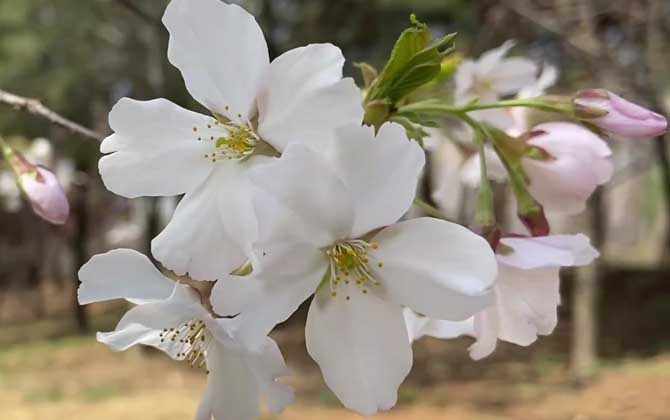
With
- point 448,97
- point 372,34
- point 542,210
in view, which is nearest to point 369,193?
point 542,210

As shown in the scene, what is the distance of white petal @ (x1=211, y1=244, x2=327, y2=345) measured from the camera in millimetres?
287

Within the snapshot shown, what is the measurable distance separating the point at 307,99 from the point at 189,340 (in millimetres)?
133

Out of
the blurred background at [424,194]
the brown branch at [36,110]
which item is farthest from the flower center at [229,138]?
the blurred background at [424,194]

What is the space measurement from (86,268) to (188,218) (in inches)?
2.0

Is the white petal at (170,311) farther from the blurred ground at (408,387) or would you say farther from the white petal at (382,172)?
the blurred ground at (408,387)

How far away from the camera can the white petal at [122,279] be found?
0.33m

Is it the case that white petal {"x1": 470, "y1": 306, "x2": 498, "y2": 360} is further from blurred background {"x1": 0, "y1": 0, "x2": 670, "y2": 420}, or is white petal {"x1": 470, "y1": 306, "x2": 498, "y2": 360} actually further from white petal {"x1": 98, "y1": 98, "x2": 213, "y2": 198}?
blurred background {"x1": 0, "y1": 0, "x2": 670, "y2": 420}

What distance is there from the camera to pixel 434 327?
16.2 inches

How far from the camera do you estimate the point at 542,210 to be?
0.39m

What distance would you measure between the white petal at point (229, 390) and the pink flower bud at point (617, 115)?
0.19 metres

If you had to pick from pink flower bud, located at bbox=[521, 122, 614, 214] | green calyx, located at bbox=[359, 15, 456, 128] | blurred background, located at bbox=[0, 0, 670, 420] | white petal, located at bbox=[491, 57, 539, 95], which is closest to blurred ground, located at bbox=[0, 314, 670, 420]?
blurred background, located at bbox=[0, 0, 670, 420]

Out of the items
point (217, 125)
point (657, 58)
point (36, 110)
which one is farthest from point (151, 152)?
point (657, 58)

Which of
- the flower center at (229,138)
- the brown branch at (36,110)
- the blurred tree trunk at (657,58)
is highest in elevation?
the flower center at (229,138)

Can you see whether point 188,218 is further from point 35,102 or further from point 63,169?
point 63,169
